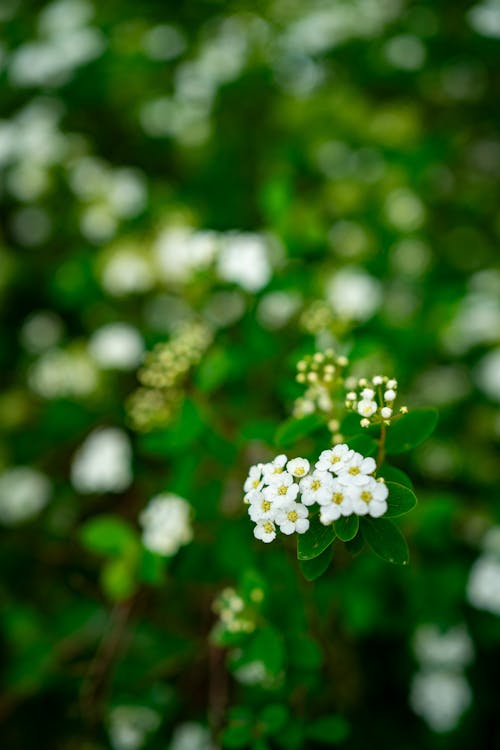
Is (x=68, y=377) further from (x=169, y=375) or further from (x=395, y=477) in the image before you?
(x=395, y=477)

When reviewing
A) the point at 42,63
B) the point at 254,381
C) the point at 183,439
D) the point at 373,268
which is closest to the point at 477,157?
the point at 373,268

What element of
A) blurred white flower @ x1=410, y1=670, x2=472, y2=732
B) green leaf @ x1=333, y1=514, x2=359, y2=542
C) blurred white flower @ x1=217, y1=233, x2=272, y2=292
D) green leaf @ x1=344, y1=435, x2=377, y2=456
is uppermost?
green leaf @ x1=344, y1=435, x2=377, y2=456

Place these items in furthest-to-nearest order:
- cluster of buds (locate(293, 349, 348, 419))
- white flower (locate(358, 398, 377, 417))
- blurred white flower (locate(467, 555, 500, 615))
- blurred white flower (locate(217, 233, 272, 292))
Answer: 1. blurred white flower (locate(217, 233, 272, 292))
2. blurred white flower (locate(467, 555, 500, 615))
3. cluster of buds (locate(293, 349, 348, 419))
4. white flower (locate(358, 398, 377, 417))

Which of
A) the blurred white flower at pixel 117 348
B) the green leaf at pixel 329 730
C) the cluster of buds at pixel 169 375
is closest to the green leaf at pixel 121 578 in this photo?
the cluster of buds at pixel 169 375

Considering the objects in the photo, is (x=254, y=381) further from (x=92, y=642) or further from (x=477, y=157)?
(x=477, y=157)

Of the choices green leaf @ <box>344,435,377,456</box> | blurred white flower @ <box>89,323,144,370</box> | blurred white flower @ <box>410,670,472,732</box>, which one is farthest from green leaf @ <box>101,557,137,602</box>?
blurred white flower @ <box>410,670,472,732</box>

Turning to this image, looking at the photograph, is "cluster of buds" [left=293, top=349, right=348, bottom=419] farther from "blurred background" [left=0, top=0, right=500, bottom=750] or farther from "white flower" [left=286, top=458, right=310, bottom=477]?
"white flower" [left=286, top=458, right=310, bottom=477]
